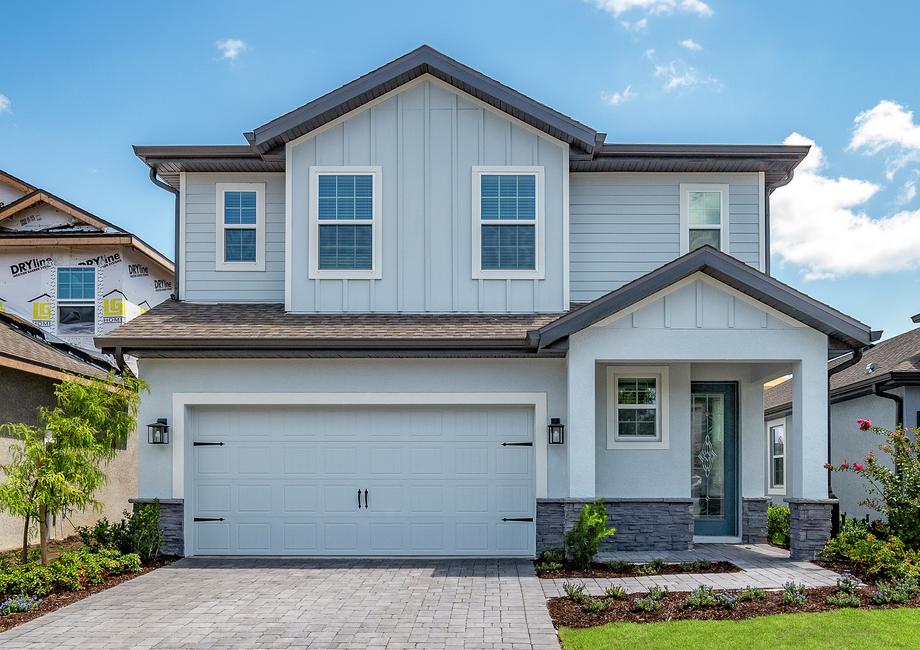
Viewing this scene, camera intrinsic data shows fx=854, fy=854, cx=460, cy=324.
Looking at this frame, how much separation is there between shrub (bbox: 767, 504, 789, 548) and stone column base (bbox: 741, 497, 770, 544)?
20 centimetres

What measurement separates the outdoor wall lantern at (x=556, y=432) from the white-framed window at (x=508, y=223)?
2.29 m

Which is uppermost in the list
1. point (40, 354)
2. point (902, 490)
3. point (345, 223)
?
point (345, 223)

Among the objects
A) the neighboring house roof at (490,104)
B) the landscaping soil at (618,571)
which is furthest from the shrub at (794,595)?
the neighboring house roof at (490,104)

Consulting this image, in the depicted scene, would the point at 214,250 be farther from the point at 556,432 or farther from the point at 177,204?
the point at 556,432

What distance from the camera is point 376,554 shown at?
1184cm

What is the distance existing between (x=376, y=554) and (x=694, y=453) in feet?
16.0

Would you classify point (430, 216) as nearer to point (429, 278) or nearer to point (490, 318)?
point (429, 278)

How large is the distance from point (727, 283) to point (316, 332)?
543cm

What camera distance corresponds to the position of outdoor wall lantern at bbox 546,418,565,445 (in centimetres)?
1158

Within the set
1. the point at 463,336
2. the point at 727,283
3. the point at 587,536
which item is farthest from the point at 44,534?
the point at 727,283

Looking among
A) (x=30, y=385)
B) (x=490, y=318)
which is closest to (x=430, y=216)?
(x=490, y=318)

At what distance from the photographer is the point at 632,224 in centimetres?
1330

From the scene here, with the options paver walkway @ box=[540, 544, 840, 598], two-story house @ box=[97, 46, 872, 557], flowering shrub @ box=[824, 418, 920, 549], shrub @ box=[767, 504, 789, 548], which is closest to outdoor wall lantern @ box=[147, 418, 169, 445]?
two-story house @ box=[97, 46, 872, 557]

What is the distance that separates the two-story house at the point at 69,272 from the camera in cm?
1691
